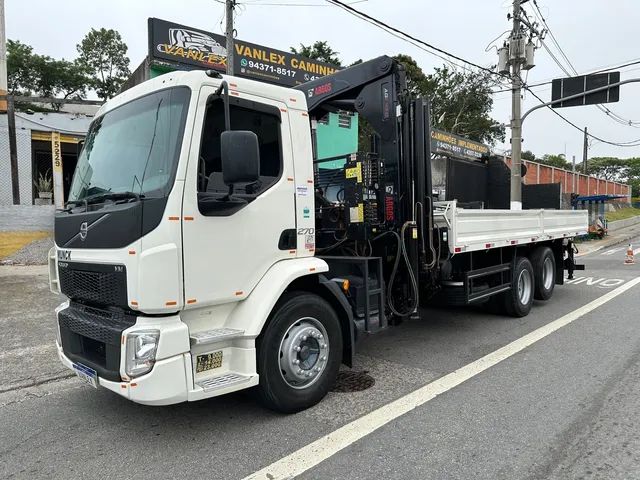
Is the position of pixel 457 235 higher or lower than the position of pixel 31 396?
higher

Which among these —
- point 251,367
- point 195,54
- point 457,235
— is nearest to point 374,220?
point 457,235

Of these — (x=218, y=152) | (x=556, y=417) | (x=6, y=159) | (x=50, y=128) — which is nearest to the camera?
(x=218, y=152)

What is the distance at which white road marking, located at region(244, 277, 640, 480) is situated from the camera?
3039 millimetres

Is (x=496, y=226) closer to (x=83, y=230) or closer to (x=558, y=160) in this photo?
(x=83, y=230)

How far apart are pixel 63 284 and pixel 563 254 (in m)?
8.16

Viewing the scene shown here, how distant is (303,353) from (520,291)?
461 cm

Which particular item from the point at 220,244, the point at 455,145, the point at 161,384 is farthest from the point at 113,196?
the point at 455,145

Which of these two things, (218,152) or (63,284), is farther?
(63,284)

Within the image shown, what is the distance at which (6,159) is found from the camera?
14781mm

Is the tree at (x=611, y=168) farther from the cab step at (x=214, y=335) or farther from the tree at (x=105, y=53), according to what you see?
the cab step at (x=214, y=335)

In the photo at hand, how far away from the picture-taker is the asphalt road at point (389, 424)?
10.0 feet

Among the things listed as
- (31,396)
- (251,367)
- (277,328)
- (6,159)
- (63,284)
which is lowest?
(31,396)

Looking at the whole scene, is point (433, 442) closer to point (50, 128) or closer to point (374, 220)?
point (374, 220)

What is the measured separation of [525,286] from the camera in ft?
24.3
